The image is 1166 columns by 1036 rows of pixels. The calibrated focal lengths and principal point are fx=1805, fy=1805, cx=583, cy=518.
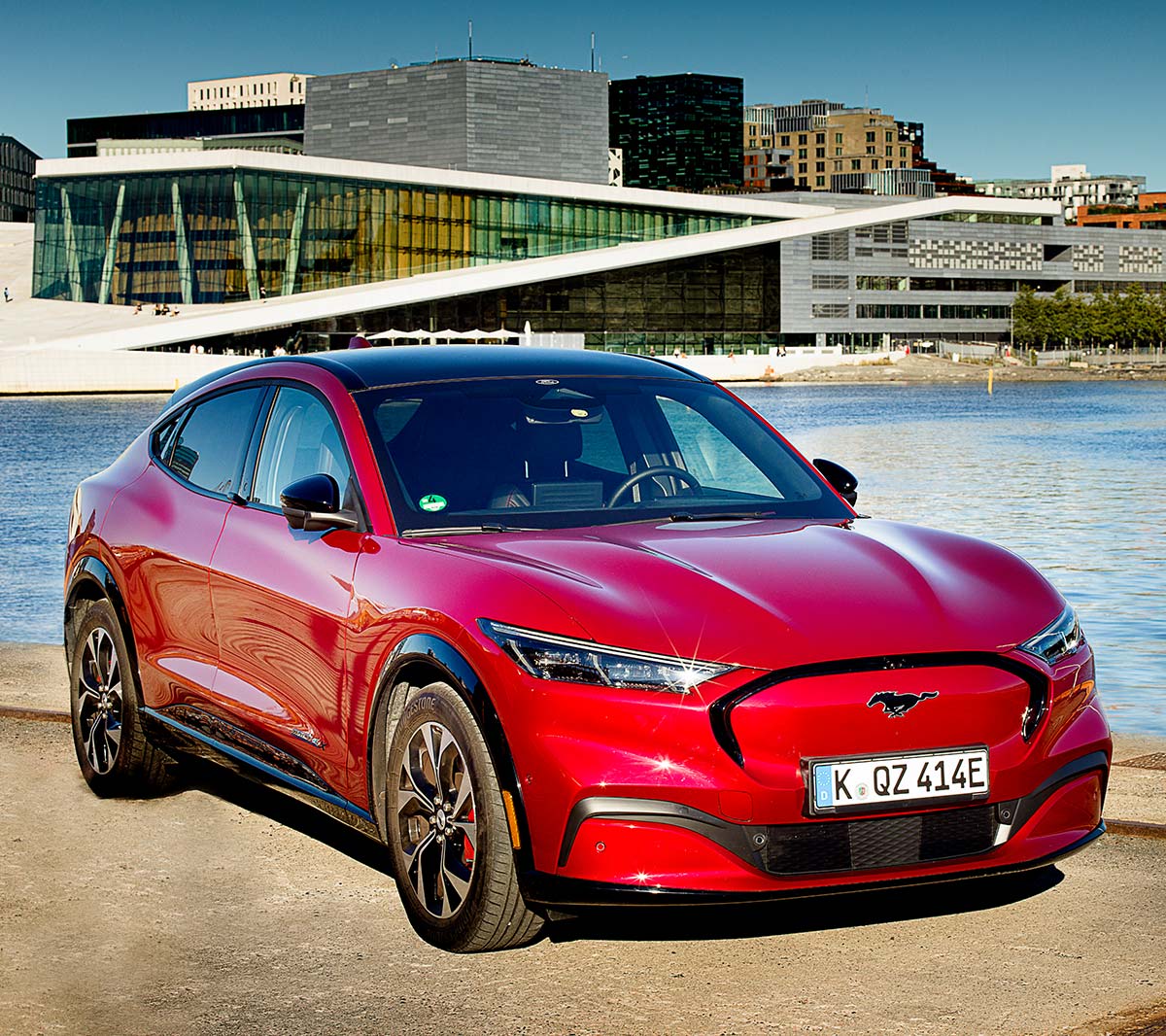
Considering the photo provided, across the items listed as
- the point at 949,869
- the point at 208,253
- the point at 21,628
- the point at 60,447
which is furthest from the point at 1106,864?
the point at 208,253

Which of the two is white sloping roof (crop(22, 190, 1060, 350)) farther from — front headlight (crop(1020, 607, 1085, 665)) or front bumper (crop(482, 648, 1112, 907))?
front bumper (crop(482, 648, 1112, 907))

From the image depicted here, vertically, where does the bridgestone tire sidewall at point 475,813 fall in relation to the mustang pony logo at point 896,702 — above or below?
below

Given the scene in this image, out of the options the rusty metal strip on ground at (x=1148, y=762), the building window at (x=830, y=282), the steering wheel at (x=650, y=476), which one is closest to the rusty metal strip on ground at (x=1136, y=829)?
the rusty metal strip on ground at (x=1148, y=762)

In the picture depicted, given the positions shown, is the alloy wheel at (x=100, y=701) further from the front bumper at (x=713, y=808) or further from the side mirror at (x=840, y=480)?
the front bumper at (x=713, y=808)

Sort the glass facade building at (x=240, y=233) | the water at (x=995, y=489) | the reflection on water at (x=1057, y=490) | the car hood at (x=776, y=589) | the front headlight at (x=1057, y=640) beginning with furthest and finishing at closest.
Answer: the glass facade building at (x=240, y=233), the water at (x=995, y=489), the reflection on water at (x=1057, y=490), the front headlight at (x=1057, y=640), the car hood at (x=776, y=589)

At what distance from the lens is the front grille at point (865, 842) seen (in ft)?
13.5

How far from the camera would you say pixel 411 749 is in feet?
15.3

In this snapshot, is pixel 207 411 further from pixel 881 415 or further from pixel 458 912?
pixel 881 415

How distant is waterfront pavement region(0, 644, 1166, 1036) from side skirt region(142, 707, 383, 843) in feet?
0.87

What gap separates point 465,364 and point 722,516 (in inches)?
41.5

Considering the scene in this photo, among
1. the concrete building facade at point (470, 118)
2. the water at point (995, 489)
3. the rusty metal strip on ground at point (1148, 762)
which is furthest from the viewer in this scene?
the concrete building facade at point (470, 118)

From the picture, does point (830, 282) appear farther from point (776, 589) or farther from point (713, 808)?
point (713, 808)

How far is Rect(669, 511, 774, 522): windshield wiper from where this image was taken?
5277 mm

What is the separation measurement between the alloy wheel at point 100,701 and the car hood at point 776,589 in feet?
7.24
